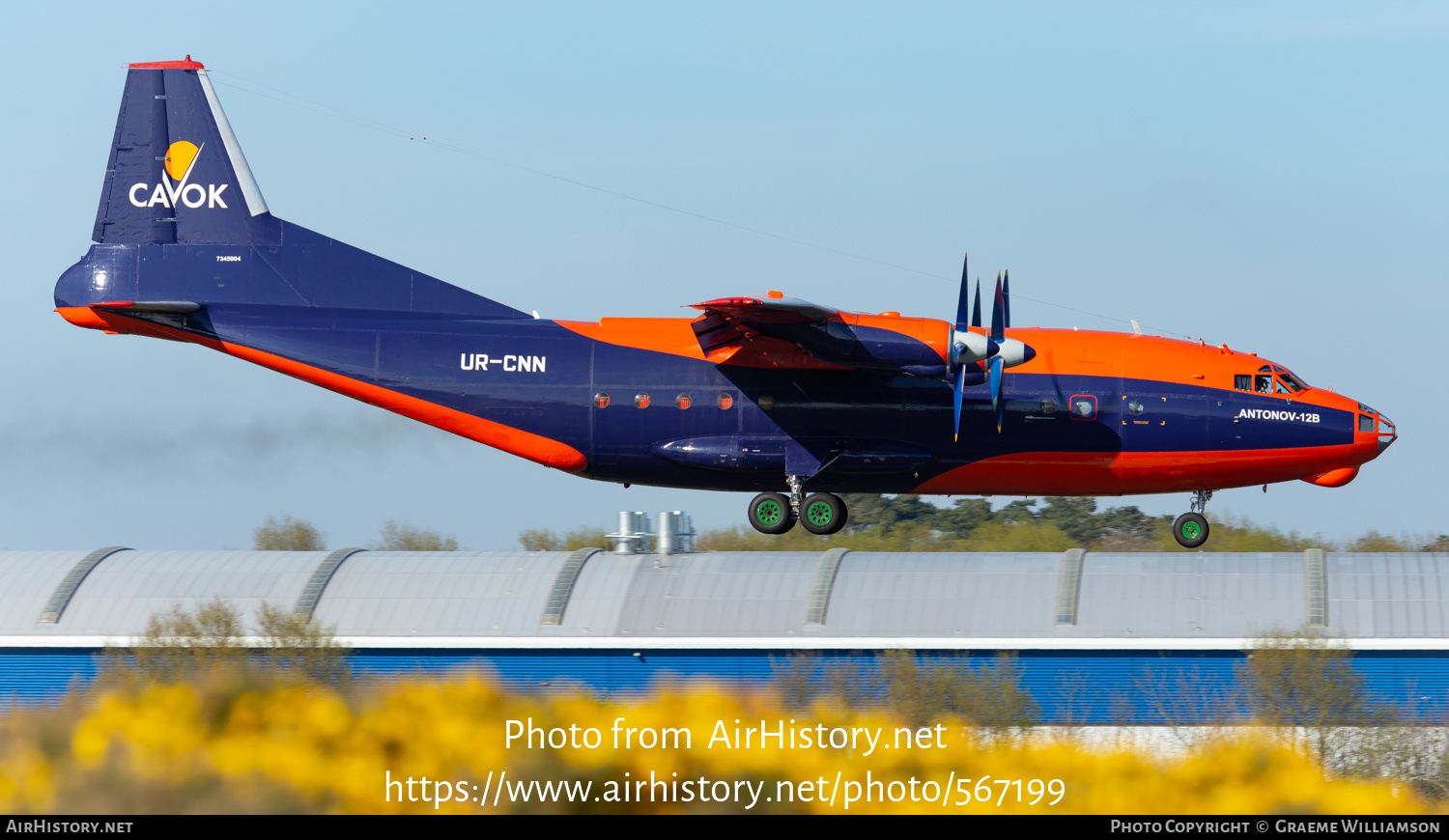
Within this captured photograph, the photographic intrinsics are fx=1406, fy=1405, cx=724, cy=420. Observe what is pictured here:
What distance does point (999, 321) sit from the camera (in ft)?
86.7

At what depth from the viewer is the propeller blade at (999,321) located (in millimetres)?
26375

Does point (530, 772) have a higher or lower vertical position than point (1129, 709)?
higher

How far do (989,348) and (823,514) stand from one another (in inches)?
185

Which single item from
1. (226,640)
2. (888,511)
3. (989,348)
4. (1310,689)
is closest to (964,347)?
(989,348)

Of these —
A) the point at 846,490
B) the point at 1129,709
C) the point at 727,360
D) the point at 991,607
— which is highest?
the point at 727,360

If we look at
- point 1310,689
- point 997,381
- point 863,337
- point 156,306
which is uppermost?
point 156,306

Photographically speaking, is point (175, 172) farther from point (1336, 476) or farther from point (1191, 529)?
point (1336, 476)

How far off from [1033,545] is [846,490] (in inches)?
1367

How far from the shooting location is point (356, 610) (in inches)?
1681

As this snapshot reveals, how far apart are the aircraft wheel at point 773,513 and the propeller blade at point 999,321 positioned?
522cm

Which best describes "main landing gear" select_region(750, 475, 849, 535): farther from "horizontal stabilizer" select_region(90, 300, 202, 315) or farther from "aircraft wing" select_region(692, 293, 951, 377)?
"horizontal stabilizer" select_region(90, 300, 202, 315)

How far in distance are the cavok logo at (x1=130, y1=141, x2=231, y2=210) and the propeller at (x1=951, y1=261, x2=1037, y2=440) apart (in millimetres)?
16278
